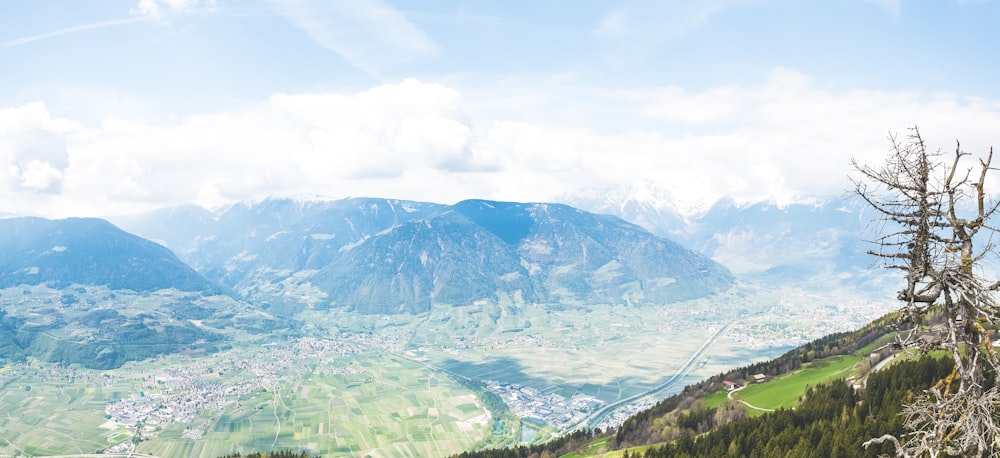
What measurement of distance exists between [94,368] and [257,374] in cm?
5530

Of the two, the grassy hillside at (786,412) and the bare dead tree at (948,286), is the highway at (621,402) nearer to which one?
the grassy hillside at (786,412)

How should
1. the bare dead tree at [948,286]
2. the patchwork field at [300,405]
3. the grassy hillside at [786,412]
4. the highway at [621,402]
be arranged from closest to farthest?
the bare dead tree at [948,286] < the grassy hillside at [786,412] < the patchwork field at [300,405] < the highway at [621,402]

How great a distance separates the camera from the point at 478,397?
526ft

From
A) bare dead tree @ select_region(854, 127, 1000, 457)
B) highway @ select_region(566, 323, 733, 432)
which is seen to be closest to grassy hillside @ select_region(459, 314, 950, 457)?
bare dead tree @ select_region(854, 127, 1000, 457)

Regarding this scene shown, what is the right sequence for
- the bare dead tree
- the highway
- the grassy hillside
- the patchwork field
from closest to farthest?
the bare dead tree
the grassy hillside
the patchwork field
the highway

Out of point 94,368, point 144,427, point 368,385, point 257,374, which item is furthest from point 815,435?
point 94,368

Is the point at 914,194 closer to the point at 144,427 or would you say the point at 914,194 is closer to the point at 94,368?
the point at 144,427

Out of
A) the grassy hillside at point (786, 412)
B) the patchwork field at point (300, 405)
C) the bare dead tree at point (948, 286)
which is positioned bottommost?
the patchwork field at point (300, 405)

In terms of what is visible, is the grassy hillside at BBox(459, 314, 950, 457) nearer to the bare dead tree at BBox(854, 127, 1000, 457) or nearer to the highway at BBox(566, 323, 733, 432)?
the bare dead tree at BBox(854, 127, 1000, 457)

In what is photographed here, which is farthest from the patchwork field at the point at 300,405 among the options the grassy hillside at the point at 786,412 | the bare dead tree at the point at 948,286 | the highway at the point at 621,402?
the bare dead tree at the point at 948,286

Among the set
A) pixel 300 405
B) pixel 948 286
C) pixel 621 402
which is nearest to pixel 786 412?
pixel 948 286

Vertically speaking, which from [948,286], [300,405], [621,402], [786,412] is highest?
[948,286]

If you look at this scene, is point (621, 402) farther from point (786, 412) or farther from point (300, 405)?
point (786, 412)

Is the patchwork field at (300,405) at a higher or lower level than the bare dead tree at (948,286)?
lower
